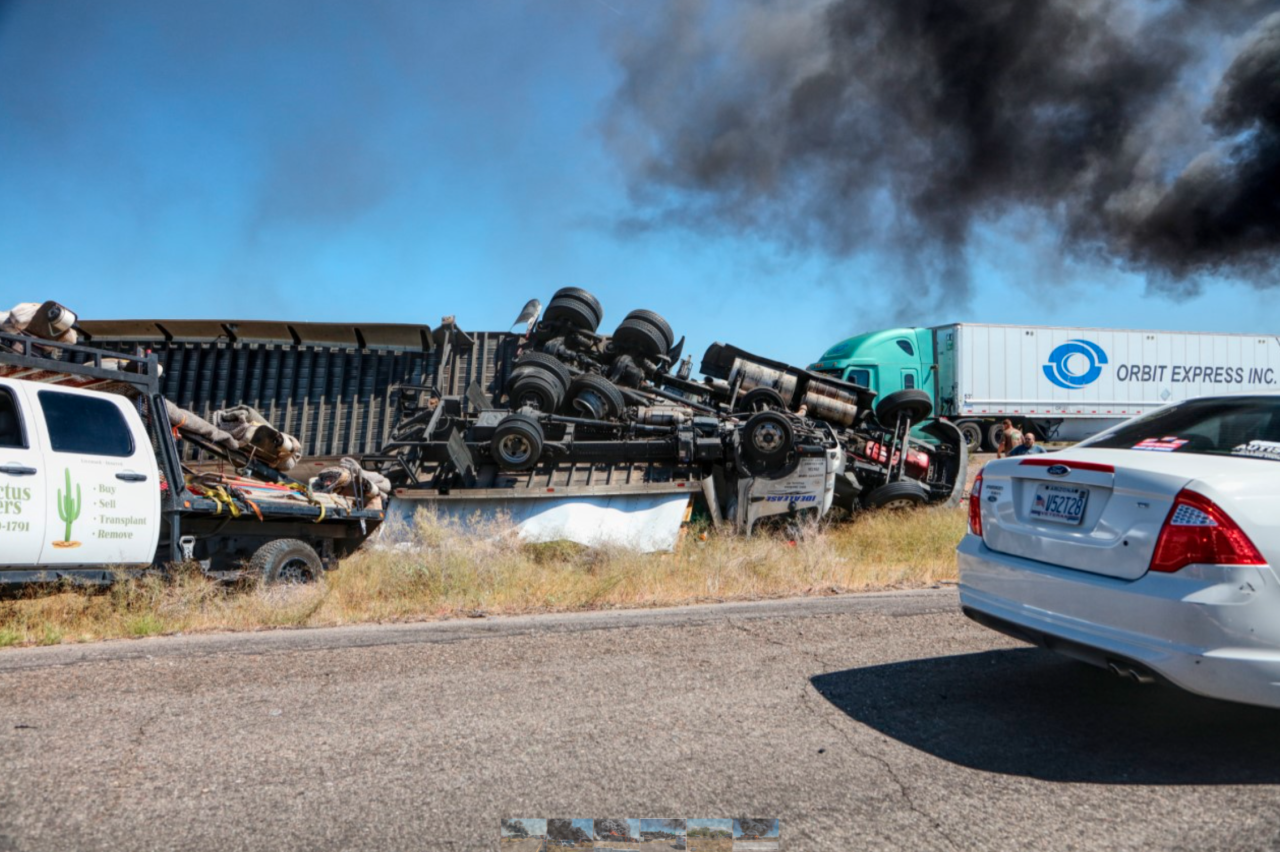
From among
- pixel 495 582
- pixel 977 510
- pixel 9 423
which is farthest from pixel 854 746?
pixel 9 423

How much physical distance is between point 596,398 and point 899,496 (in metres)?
4.41

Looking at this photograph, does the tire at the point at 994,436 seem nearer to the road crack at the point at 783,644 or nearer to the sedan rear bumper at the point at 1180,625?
the road crack at the point at 783,644

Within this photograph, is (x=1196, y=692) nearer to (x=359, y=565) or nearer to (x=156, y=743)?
(x=156, y=743)

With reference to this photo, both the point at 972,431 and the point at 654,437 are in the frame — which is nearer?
the point at 654,437

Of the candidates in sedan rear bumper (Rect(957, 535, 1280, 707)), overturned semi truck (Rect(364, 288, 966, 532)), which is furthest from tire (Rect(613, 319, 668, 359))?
sedan rear bumper (Rect(957, 535, 1280, 707))

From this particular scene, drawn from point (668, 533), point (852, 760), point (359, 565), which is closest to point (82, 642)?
point (359, 565)

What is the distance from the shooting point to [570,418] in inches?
482

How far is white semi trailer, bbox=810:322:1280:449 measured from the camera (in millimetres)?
25156

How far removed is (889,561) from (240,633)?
6954mm

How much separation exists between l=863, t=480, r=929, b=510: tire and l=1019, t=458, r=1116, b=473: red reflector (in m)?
9.15

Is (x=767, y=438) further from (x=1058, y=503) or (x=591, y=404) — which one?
(x=1058, y=503)

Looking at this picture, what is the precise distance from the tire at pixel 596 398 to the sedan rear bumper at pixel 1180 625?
8.71 m

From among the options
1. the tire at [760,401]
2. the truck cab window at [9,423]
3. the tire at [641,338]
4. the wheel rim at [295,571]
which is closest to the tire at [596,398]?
the tire at [641,338]

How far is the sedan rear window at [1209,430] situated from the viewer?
13.4 ft
